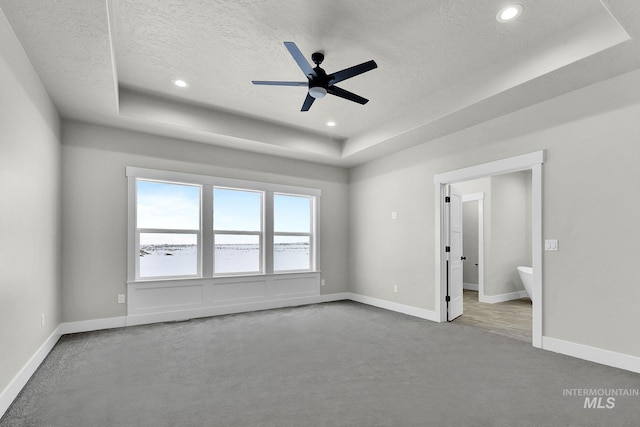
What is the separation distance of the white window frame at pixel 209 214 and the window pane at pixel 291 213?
0.37 feet

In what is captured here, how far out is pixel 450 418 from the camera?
2205 mm

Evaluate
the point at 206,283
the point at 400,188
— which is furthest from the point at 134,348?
the point at 400,188

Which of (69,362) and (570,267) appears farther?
(570,267)

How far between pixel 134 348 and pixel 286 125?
3.69m

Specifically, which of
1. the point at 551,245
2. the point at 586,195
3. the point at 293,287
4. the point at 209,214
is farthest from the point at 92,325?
the point at 586,195

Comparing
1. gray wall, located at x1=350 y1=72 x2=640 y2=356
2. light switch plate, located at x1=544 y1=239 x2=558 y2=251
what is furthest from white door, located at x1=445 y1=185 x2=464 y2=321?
light switch plate, located at x1=544 y1=239 x2=558 y2=251

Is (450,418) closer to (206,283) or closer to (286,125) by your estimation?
(206,283)

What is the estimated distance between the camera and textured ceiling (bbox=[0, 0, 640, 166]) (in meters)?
2.64

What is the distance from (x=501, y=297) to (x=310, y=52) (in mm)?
5768

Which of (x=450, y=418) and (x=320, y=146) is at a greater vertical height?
(x=320, y=146)

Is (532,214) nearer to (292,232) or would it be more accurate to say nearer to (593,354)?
(593,354)

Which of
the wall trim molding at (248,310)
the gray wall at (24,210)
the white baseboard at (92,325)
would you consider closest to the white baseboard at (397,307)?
the wall trim molding at (248,310)

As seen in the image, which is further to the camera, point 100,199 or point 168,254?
point 168,254

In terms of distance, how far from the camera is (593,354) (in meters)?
3.19
